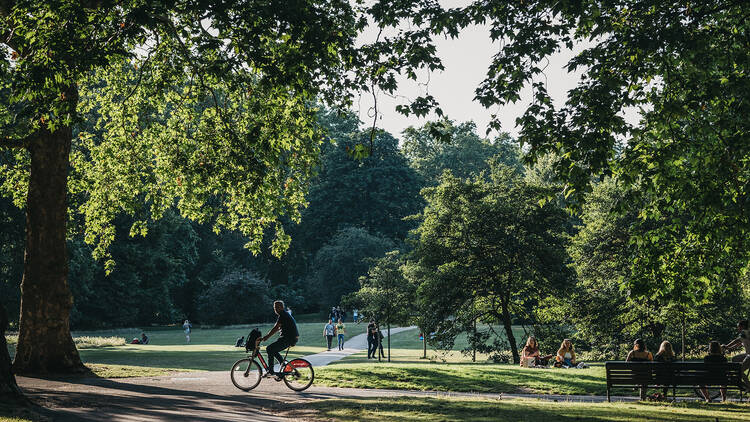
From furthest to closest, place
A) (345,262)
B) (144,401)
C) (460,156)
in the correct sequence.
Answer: (460,156) < (345,262) < (144,401)

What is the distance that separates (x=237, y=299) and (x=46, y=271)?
44.0 m

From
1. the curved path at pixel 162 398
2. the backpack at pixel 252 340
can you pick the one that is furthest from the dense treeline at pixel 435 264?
the curved path at pixel 162 398

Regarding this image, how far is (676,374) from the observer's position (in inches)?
523

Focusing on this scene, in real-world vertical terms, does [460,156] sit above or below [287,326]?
above

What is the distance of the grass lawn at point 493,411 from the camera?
987 cm

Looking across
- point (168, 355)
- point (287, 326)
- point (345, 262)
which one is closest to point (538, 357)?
point (287, 326)

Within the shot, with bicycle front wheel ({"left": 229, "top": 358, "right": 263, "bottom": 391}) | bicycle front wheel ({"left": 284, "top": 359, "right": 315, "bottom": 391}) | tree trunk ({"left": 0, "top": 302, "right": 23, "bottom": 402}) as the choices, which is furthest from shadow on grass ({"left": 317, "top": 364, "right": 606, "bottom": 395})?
tree trunk ({"left": 0, "top": 302, "right": 23, "bottom": 402})

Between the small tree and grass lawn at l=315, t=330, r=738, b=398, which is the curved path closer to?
grass lawn at l=315, t=330, r=738, b=398

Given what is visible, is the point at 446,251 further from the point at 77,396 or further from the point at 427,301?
the point at 77,396

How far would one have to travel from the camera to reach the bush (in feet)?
193

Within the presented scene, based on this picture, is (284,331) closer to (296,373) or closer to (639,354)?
(296,373)

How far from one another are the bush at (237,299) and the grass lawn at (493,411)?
48.4 metres

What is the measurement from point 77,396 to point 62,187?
258 inches

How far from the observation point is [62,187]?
16203mm
